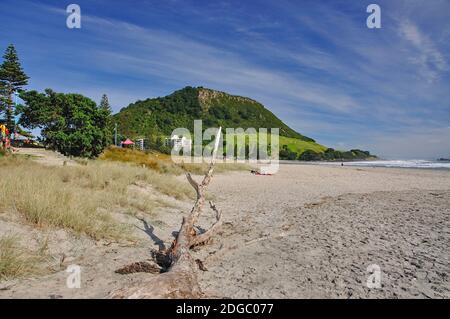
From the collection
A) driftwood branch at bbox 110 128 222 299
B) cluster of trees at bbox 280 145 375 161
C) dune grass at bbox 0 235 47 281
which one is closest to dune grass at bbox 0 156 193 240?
dune grass at bbox 0 235 47 281

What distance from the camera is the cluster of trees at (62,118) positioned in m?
30.1

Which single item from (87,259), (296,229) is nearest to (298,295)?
(87,259)

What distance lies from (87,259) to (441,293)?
5.33 metres

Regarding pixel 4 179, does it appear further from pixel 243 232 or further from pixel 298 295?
pixel 298 295

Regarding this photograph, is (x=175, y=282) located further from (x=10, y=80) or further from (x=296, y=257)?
(x=10, y=80)

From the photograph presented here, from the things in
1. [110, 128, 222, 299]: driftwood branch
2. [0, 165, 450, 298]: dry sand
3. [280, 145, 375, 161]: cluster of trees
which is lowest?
[0, 165, 450, 298]: dry sand

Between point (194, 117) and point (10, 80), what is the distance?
9678 centimetres

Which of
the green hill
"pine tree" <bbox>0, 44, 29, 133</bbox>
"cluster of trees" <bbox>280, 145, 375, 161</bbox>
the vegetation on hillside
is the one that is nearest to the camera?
"pine tree" <bbox>0, 44, 29, 133</bbox>

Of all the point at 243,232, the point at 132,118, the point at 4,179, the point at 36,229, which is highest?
the point at 132,118

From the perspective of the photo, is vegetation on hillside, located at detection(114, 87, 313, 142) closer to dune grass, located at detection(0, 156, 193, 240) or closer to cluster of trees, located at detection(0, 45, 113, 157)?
cluster of trees, located at detection(0, 45, 113, 157)

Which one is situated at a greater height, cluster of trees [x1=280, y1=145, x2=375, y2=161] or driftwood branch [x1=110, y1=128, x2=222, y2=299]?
cluster of trees [x1=280, y1=145, x2=375, y2=161]

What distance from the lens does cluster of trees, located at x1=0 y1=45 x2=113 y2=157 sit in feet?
98.8
